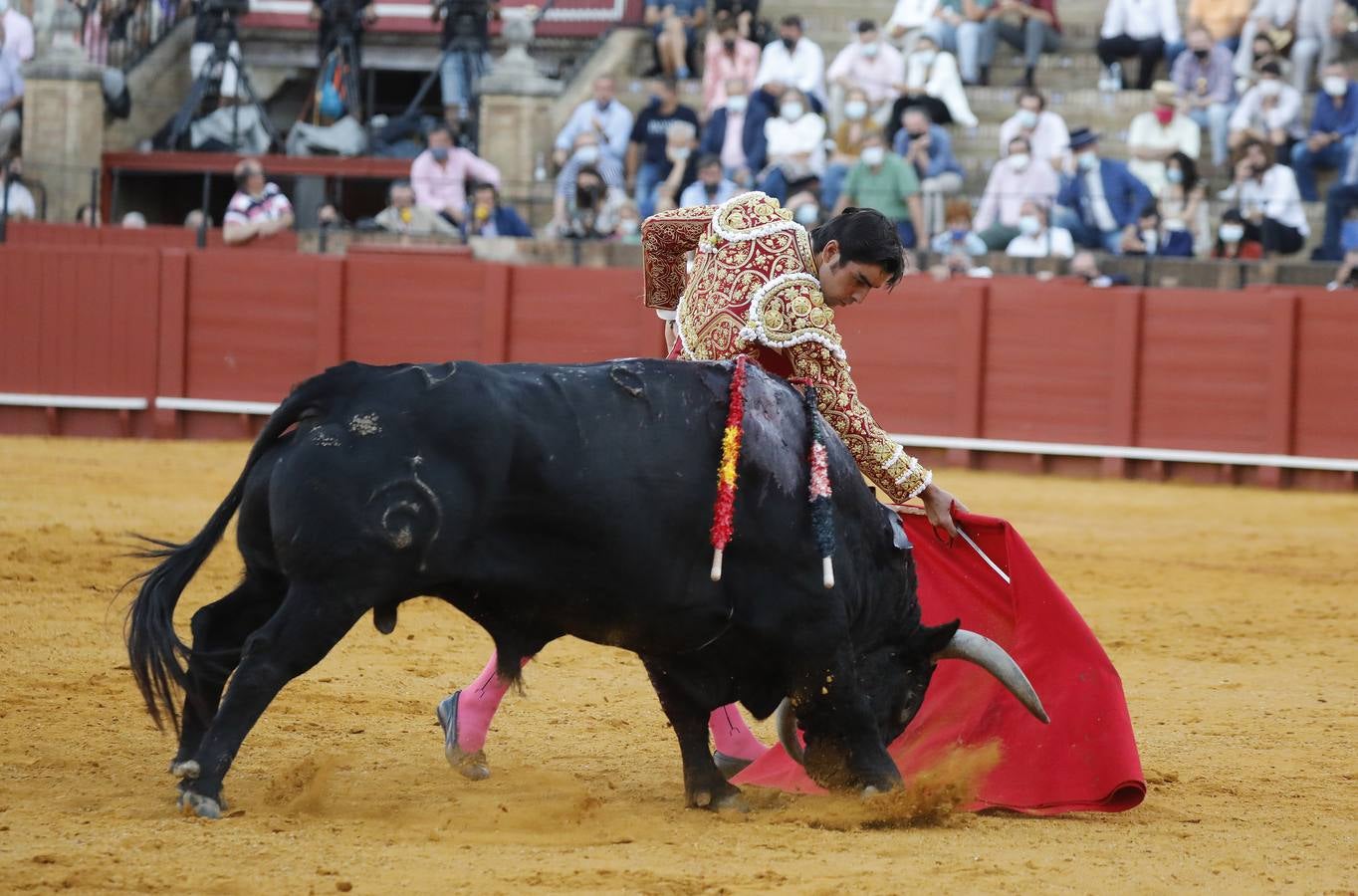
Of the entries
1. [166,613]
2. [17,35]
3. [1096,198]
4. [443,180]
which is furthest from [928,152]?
[166,613]

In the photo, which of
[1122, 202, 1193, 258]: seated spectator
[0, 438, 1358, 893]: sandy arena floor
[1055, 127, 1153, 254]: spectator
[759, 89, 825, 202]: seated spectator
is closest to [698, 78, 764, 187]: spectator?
[759, 89, 825, 202]: seated spectator

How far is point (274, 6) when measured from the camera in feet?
54.0

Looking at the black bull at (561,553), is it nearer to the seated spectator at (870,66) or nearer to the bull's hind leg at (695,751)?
the bull's hind leg at (695,751)

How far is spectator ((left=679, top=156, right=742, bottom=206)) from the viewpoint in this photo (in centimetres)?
1145

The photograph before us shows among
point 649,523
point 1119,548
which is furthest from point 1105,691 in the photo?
point 1119,548

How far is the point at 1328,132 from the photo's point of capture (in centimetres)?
1171

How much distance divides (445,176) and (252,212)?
1.30 m

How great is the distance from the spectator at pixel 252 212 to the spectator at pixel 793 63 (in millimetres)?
3392

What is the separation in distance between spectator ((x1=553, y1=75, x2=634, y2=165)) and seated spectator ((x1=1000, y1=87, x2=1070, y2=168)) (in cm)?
269

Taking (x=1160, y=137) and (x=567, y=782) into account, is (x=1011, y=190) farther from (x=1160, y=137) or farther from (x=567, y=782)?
(x=567, y=782)

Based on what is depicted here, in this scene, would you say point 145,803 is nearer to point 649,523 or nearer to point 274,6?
point 649,523

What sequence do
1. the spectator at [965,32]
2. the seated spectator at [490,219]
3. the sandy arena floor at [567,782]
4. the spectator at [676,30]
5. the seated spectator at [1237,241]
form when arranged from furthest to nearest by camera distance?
the spectator at [676,30]
the spectator at [965,32]
the seated spectator at [490,219]
the seated spectator at [1237,241]
the sandy arena floor at [567,782]

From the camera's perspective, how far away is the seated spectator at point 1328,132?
11664 mm

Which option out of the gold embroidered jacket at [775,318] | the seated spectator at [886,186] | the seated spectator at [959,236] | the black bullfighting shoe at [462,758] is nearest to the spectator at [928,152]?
the seated spectator at [886,186]
